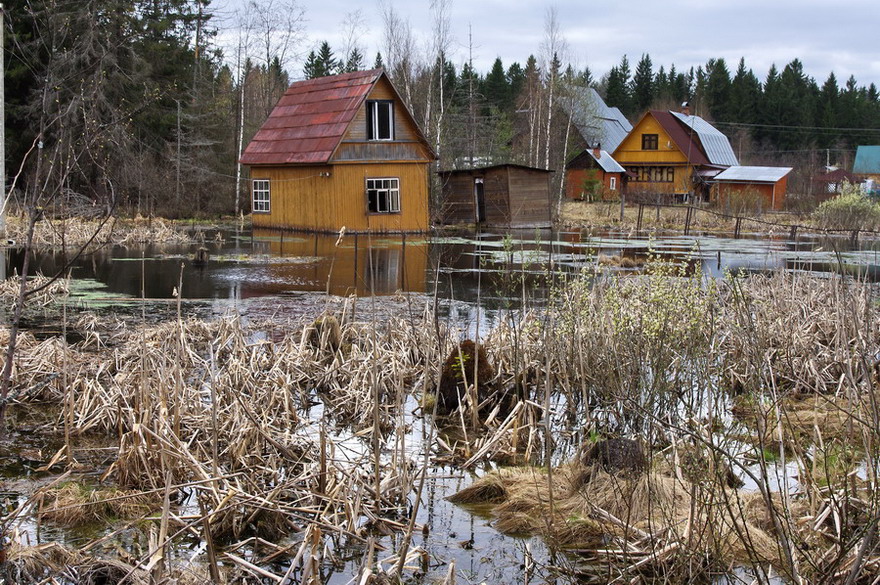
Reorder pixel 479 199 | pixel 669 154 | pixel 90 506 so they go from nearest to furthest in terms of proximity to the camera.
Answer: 1. pixel 90 506
2. pixel 479 199
3. pixel 669 154

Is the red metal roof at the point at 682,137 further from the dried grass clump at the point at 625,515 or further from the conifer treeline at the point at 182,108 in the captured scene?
the dried grass clump at the point at 625,515

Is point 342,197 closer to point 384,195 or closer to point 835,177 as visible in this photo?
point 384,195

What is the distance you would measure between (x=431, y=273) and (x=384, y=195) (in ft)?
41.6

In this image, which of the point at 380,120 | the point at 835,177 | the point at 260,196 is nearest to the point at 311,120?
the point at 380,120

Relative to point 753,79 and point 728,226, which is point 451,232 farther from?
point 753,79

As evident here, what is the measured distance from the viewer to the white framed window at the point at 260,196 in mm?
36438

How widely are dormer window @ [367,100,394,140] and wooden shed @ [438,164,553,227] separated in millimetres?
4715

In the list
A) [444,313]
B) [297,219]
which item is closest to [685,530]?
[444,313]

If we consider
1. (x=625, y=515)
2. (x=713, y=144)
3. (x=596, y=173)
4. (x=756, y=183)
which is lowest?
(x=625, y=515)

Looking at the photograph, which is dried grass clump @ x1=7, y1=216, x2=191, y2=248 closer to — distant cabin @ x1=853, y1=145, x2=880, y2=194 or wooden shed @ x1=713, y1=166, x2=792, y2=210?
wooden shed @ x1=713, y1=166, x2=792, y2=210

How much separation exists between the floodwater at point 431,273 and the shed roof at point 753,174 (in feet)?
59.7

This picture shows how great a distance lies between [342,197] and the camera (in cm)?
3212

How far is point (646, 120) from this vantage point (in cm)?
6331

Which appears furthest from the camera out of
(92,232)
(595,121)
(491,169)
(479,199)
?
(595,121)
